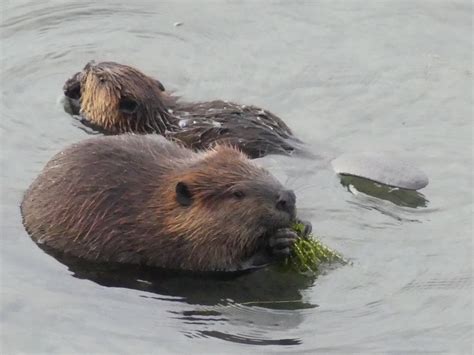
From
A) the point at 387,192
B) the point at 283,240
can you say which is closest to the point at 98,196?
the point at 283,240

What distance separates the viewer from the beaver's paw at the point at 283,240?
6680mm

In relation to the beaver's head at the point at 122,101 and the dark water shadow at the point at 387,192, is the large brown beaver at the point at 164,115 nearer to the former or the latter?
the beaver's head at the point at 122,101

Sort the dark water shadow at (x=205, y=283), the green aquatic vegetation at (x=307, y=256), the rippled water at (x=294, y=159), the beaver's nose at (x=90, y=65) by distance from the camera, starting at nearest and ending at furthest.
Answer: the rippled water at (x=294, y=159) → the dark water shadow at (x=205, y=283) → the green aquatic vegetation at (x=307, y=256) → the beaver's nose at (x=90, y=65)

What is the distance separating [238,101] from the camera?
9.04 m

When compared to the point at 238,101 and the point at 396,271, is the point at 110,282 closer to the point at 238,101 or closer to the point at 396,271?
the point at 396,271

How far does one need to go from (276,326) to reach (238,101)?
3.16 metres

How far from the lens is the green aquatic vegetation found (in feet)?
22.1

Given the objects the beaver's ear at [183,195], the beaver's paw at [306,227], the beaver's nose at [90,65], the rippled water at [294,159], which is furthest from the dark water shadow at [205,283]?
the beaver's nose at [90,65]

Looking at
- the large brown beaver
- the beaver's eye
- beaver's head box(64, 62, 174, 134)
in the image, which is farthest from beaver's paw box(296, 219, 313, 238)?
beaver's head box(64, 62, 174, 134)

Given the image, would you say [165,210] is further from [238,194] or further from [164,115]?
[164,115]

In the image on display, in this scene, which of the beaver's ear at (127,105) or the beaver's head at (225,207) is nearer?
the beaver's head at (225,207)

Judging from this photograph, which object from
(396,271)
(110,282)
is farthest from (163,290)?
(396,271)

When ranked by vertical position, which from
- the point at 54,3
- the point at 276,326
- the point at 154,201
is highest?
the point at 54,3

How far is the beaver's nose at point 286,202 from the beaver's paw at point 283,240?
0.56 ft
